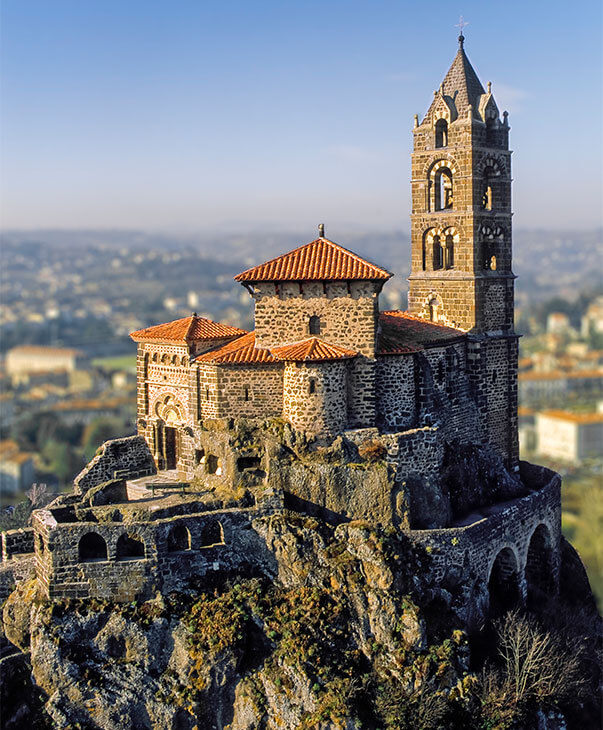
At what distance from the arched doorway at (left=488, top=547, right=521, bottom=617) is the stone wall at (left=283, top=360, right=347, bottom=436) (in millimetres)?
7532

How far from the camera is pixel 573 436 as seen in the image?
131 meters

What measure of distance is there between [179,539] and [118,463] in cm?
618

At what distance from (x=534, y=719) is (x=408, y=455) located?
873 cm

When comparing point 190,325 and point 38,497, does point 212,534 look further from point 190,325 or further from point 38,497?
point 38,497

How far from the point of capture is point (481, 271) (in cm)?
3897

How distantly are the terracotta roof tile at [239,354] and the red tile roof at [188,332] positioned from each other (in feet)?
2.09

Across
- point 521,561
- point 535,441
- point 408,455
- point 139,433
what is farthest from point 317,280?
point 535,441

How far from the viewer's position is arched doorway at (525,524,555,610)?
3762 cm

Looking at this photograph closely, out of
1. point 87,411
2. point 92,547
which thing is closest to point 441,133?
point 92,547

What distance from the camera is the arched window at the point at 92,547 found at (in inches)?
1213

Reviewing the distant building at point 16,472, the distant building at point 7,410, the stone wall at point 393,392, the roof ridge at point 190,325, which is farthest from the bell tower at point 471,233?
the distant building at point 7,410

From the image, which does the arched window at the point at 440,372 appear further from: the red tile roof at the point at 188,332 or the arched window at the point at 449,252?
the red tile roof at the point at 188,332

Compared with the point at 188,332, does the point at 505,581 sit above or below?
below

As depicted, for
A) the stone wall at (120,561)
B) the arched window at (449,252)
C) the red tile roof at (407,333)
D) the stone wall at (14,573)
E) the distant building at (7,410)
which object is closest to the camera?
the stone wall at (120,561)
